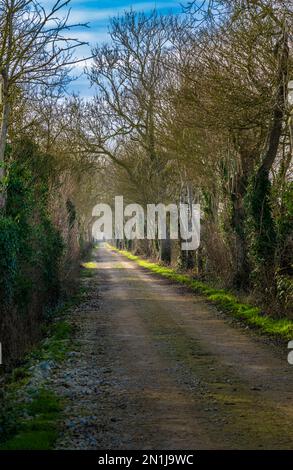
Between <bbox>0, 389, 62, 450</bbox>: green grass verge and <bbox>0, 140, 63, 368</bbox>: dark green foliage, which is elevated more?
<bbox>0, 140, 63, 368</bbox>: dark green foliage

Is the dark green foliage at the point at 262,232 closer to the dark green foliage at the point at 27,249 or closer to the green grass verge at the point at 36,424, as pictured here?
the dark green foliage at the point at 27,249

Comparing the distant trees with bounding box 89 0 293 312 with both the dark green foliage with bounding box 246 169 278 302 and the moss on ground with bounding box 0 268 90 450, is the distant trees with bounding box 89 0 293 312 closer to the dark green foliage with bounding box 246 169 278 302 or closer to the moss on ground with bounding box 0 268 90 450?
the dark green foliage with bounding box 246 169 278 302

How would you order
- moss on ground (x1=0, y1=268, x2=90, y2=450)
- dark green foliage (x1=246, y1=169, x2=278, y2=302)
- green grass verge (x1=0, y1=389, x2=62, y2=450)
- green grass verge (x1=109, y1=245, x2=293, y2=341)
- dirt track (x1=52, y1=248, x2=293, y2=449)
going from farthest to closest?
dark green foliage (x1=246, y1=169, x2=278, y2=302) → green grass verge (x1=109, y1=245, x2=293, y2=341) → dirt track (x1=52, y1=248, x2=293, y2=449) → moss on ground (x1=0, y1=268, x2=90, y2=450) → green grass verge (x1=0, y1=389, x2=62, y2=450)

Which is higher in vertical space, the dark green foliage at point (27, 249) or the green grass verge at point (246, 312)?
the dark green foliage at point (27, 249)

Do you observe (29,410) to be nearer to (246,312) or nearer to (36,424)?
(36,424)

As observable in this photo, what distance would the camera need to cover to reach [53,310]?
20.5m

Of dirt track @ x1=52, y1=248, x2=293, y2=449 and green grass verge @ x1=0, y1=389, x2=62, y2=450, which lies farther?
dirt track @ x1=52, y1=248, x2=293, y2=449

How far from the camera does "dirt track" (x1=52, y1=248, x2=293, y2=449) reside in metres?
7.27

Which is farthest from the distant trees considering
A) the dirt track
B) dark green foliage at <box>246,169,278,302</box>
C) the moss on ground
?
the moss on ground

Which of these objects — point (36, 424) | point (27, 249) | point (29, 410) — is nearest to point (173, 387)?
point (29, 410)

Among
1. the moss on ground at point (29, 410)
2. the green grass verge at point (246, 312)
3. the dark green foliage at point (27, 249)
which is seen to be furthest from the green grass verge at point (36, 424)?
the green grass verge at point (246, 312)

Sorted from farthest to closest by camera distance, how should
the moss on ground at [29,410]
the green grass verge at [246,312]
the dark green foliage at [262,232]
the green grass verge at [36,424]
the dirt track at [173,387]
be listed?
the dark green foliage at [262,232]
the green grass verge at [246,312]
the dirt track at [173,387]
the moss on ground at [29,410]
the green grass verge at [36,424]

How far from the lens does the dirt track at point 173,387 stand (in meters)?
7.27

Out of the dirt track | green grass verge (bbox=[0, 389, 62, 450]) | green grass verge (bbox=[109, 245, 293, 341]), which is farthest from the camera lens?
green grass verge (bbox=[109, 245, 293, 341])
